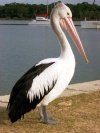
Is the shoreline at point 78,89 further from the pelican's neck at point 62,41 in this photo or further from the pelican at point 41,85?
the pelican's neck at point 62,41

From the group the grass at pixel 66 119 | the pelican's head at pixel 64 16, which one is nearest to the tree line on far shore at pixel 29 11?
the grass at pixel 66 119

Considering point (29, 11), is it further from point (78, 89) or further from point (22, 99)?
point (22, 99)

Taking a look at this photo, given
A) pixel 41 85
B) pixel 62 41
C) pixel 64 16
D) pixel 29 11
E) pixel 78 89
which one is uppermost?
pixel 64 16

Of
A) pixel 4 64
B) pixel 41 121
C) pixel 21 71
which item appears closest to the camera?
pixel 41 121

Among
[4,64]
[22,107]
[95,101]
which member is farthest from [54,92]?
[4,64]

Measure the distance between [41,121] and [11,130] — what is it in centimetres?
50

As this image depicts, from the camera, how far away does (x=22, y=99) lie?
13.1 ft

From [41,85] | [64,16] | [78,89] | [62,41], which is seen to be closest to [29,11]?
[78,89]

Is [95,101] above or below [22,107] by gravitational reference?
below

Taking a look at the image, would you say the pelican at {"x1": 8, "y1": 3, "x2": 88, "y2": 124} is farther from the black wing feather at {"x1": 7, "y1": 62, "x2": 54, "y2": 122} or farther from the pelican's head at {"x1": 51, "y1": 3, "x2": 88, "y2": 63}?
the pelican's head at {"x1": 51, "y1": 3, "x2": 88, "y2": 63}

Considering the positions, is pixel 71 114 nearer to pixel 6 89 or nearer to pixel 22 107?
pixel 22 107

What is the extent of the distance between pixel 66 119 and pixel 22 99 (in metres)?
0.74

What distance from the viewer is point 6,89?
952 centimetres

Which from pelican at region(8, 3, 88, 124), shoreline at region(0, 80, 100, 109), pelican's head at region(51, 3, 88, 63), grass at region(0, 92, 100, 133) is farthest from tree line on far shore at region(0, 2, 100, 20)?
pelican at region(8, 3, 88, 124)
